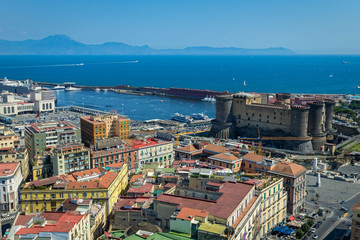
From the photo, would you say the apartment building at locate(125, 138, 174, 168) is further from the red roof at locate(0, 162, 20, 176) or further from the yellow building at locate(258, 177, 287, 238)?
the yellow building at locate(258, 177, 287, 238)

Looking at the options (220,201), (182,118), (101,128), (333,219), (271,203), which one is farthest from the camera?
(182,118)

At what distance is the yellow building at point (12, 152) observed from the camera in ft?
168

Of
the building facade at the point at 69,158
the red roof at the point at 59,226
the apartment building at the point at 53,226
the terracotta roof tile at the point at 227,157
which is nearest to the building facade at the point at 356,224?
the terracotta roof tile at the point at 227,157

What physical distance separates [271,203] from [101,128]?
3404cm

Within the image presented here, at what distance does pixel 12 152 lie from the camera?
52000 mm

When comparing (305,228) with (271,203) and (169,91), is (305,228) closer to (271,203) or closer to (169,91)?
(271,203)

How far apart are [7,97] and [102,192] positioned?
306ft

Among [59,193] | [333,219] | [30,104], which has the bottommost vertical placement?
[333,219]

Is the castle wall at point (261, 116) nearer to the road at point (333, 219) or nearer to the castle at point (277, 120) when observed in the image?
the castle at point (277, 120)

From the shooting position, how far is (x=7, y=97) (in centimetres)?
11575

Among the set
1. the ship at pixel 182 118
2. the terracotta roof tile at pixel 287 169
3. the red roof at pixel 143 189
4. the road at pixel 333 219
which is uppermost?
the terracotta roof tile at pixel 287 169

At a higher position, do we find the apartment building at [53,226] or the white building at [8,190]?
the apartment building at [53,226]

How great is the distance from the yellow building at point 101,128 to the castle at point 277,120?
876 inches

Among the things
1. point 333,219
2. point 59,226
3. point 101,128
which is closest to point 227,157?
point 333,219
